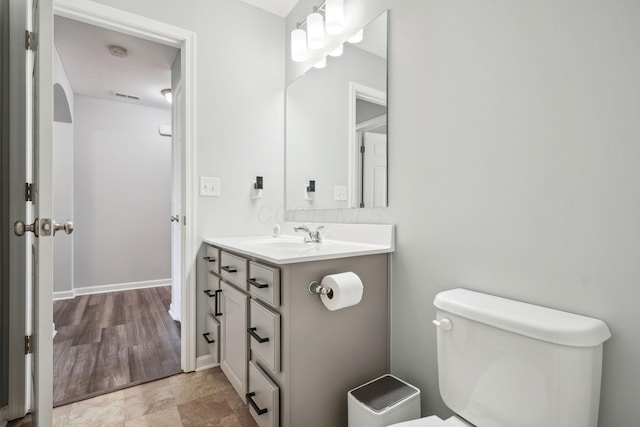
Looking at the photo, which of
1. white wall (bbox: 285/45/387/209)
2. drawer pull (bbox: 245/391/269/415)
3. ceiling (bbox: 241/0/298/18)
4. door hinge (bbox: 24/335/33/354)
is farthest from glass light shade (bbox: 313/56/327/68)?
door hinge (bbox: 24/335/33/354)

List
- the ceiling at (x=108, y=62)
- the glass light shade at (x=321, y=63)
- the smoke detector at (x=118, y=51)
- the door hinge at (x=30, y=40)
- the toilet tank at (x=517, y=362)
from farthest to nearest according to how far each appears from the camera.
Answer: the smoke detector at (x=118, y=51) → the ceiling at (x=108, y=62) → the glass light shade at (x=321, y=63) → the door hinge at (x=30, y=40) → the toilet tank at (x=517, y=362)

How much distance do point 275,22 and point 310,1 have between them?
1.22 ft

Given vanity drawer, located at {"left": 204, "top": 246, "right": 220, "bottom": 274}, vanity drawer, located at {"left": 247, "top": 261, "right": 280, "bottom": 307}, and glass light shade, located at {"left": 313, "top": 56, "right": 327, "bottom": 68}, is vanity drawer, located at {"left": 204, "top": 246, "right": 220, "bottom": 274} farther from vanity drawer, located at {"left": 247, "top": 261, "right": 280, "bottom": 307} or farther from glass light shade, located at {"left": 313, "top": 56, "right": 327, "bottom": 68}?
glass light shade, located at {"left": 313, "top": 56, "right": 327, "bottom": 68}

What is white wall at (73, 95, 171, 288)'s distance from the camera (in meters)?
3.65

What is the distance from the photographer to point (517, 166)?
3.34 ft

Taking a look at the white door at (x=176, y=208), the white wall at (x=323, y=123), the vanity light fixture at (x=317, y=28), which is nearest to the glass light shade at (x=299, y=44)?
the vanity light fixture at (x=317, y=28)

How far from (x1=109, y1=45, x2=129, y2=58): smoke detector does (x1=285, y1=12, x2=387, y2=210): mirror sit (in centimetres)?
145

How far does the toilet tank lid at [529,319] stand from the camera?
76 cm

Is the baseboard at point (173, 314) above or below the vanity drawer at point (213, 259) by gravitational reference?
below

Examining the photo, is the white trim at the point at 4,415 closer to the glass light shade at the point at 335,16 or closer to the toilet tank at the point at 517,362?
the toilet tank at the point at 517,362

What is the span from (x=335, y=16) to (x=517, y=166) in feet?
4.09

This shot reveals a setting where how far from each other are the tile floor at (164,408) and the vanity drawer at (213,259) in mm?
638

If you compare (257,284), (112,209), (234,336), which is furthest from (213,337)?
(112,209)

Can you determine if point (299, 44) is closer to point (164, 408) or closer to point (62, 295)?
point (164, 408)
